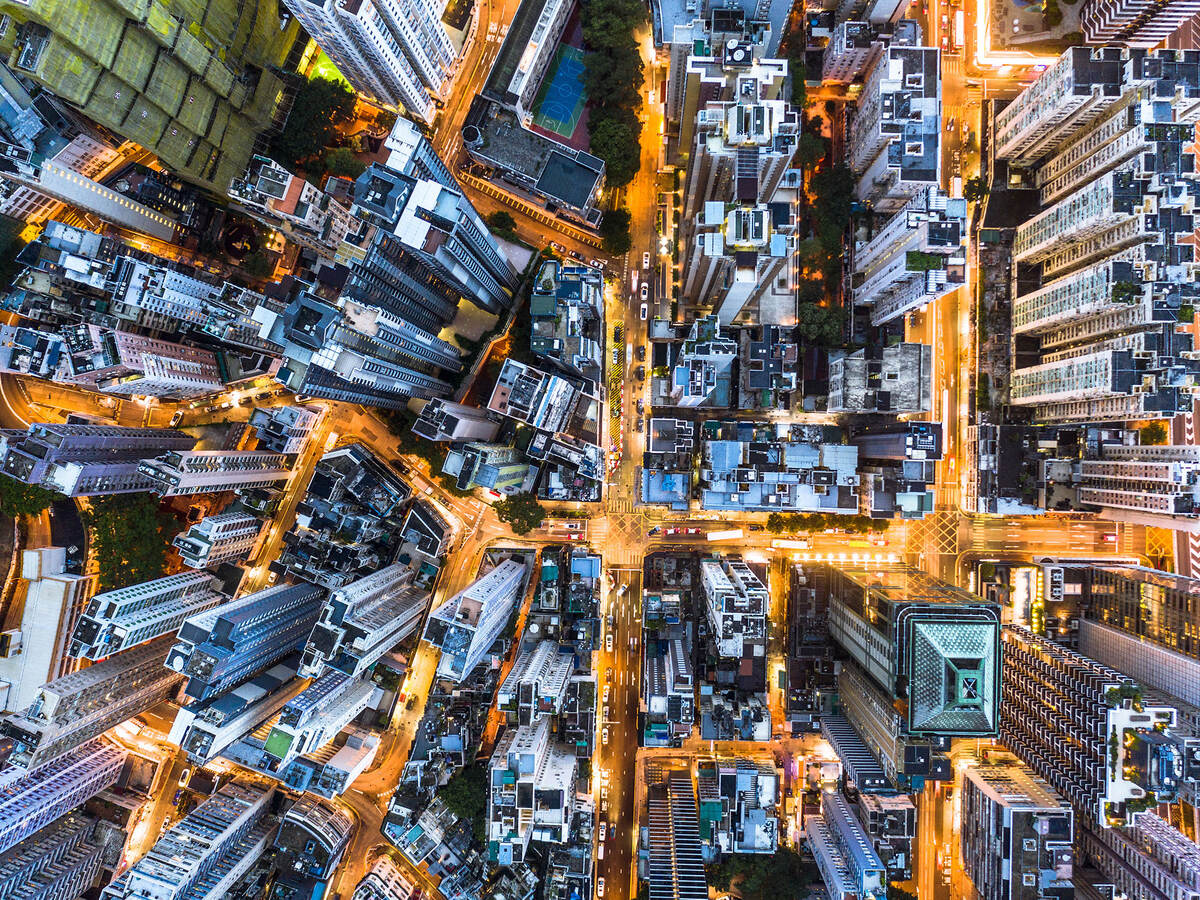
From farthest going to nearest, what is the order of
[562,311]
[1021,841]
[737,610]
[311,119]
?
[311,119]
[562,311]
[1021,841]
[737,610]

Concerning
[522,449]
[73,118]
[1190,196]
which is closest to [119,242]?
[73,118]

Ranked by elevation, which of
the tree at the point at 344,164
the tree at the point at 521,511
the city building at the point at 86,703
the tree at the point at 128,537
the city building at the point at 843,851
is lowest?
the city building at the point at 843,851

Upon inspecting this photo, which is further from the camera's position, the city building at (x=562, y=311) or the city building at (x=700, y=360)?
the city building at (x=562, y=311)

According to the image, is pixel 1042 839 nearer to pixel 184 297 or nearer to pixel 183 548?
pixel 183 548

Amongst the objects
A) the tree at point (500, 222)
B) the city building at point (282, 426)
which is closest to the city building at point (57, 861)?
the city building at point (282, 426)

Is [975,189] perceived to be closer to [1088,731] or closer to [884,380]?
[884,380]

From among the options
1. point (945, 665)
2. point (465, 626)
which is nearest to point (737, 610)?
point (945, 665)

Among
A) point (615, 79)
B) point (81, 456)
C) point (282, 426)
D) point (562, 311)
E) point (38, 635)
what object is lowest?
point (38, 635)

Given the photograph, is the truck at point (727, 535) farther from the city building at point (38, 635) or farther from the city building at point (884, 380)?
the city building at point (38, 635)
